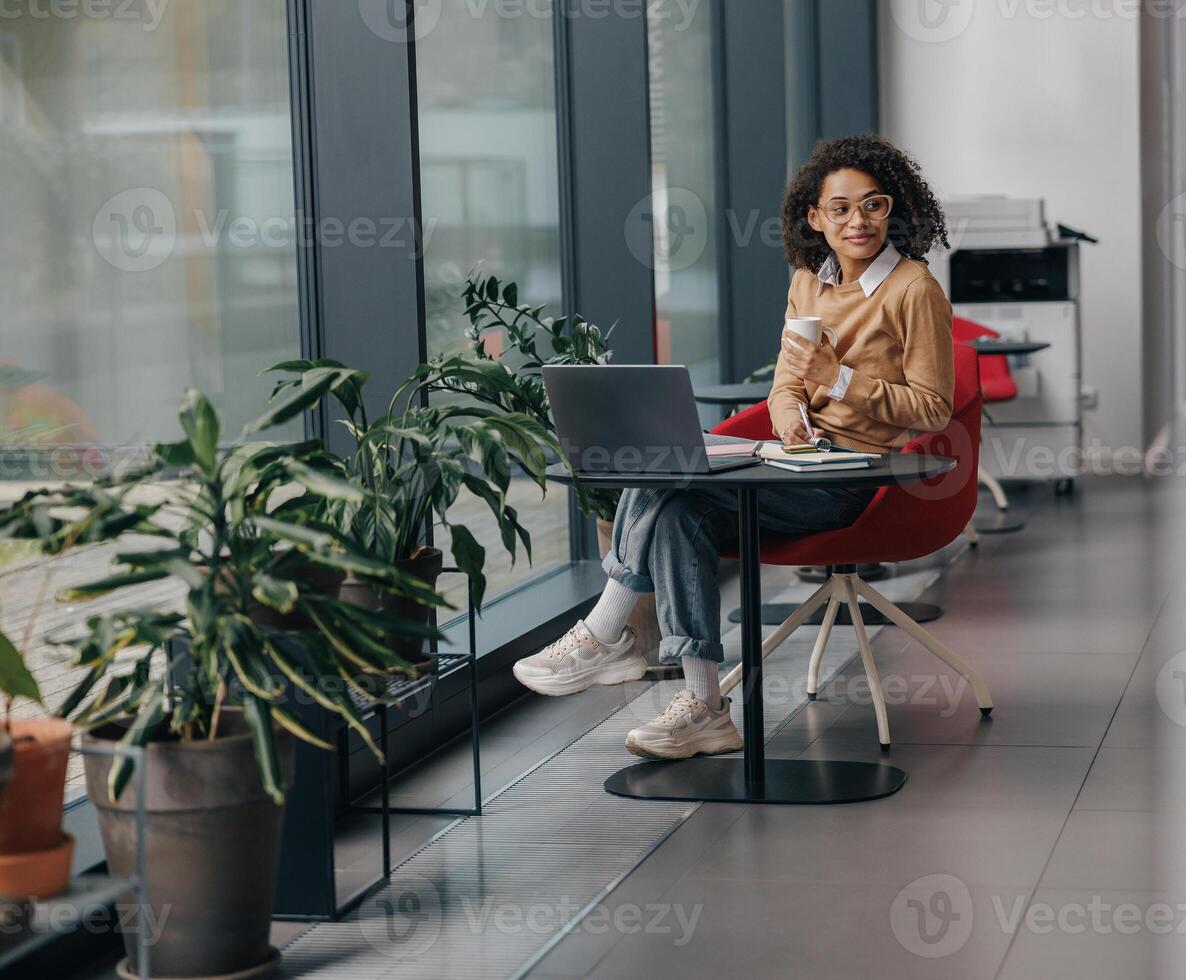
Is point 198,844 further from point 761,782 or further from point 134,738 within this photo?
point 761,782

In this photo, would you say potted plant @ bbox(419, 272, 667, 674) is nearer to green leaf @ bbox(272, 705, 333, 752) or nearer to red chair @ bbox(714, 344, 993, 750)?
A: red chair @ bbox(714, 344, 993, 750)

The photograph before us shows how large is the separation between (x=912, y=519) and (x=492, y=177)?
184 cm

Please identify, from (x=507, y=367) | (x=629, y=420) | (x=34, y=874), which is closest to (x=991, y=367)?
(x=507, y=367)

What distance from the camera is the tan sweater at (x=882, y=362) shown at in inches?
140

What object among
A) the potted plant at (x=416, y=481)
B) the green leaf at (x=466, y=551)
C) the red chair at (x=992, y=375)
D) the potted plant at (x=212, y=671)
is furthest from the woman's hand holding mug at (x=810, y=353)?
the red chair at (x=992, y=375)

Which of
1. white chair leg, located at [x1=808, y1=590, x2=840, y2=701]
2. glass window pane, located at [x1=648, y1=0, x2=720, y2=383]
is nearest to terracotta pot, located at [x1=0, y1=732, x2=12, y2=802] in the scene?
white chair leg, located at [x1=808, y1=590, x2=840, y2=701]

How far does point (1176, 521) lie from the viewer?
689 centimetres

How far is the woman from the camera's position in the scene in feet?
11.5

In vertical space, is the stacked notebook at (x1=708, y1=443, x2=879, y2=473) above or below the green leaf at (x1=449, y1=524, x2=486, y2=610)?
above

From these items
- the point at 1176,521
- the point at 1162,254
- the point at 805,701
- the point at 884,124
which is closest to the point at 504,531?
the point at 805,701

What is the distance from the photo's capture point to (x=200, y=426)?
2.43 m

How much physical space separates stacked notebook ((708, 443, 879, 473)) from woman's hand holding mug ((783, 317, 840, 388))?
0.15 m

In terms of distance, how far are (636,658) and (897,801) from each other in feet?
2.11

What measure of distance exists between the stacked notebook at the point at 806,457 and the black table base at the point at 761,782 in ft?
2.17
